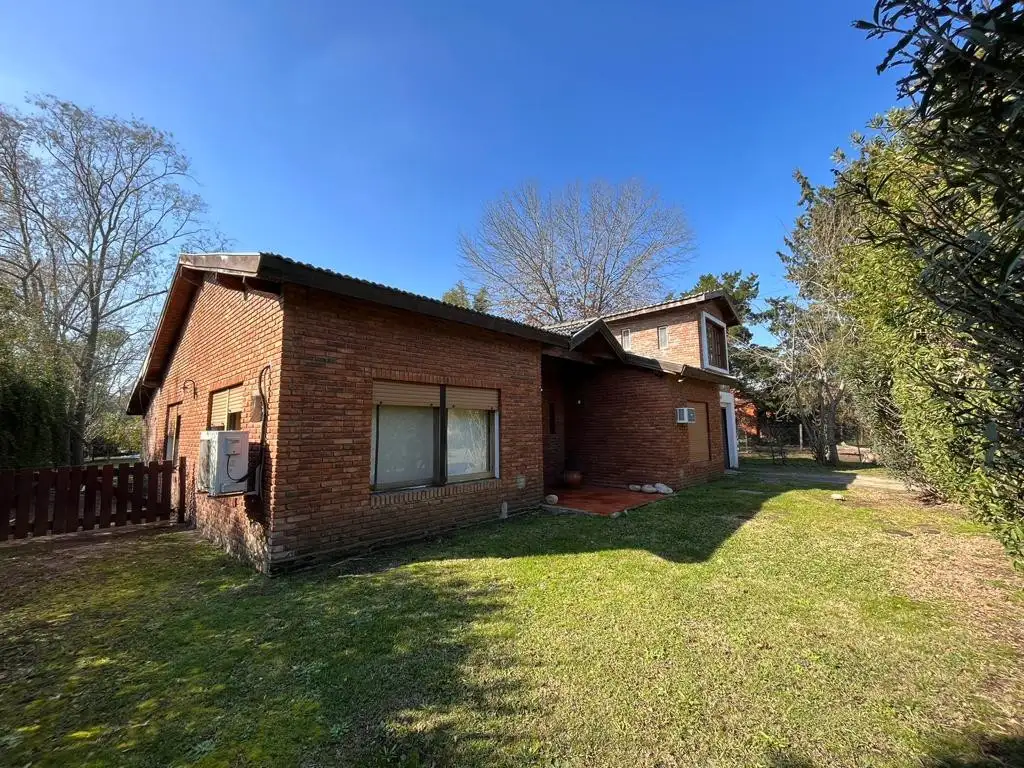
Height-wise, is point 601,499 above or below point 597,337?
below

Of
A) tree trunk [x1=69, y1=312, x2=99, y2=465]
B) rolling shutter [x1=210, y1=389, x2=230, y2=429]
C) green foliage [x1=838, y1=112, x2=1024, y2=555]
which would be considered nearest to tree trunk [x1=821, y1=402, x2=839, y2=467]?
green foliage [x1=838, y1=112, x2=1024, y2=555]

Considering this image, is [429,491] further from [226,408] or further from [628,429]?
[628,429]

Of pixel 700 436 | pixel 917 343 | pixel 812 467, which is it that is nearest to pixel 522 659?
pixel 917 343

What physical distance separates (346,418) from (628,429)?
802cm

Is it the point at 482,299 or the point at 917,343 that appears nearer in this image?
the point at 917,343

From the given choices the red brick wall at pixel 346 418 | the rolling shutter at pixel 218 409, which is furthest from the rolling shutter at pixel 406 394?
the rolling shutter at pixel 218 409

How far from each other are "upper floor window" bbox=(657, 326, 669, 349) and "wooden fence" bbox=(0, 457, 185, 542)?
14.7 meters

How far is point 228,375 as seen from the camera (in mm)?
6453

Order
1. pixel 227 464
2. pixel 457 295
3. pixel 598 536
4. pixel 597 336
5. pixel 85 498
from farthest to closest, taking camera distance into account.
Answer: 1. pixel 457 295
2. pixel 597 336
3. pixel 85 498
4. pixel 598 536
5. pixel 227 464

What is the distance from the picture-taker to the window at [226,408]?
624cm

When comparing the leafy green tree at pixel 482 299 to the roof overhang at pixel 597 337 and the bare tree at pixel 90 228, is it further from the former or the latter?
the roof overhang at pixel 597 337

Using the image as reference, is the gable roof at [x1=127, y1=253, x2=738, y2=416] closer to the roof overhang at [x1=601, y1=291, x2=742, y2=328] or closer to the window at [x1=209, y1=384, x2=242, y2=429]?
the window at [x1=209, y1=384, x2=242, y2=429]

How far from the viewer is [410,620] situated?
3.68 m

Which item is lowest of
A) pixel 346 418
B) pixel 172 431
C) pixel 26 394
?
pixel 172 431
